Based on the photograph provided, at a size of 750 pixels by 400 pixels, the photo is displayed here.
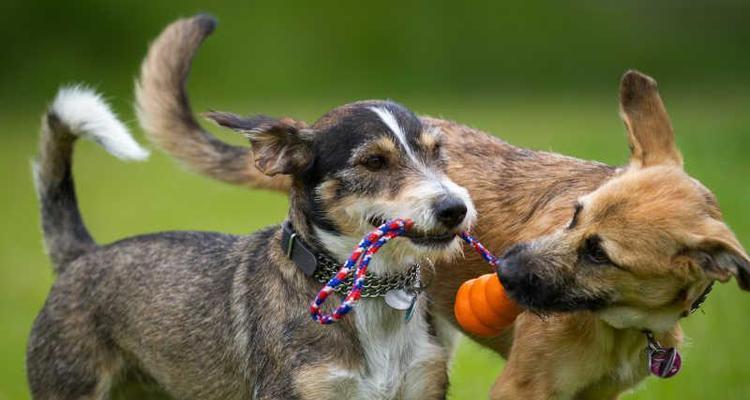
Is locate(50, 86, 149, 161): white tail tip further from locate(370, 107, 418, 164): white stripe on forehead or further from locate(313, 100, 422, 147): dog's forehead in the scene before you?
locate(370, 107, 418, 164): white stripe on forehead

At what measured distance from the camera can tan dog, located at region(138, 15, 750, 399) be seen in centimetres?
483

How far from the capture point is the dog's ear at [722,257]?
4.55m

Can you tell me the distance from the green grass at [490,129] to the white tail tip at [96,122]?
1748 millimetres

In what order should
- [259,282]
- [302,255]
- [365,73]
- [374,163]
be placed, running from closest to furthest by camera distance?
[374,163], [302,255], [259,282], [365,73]

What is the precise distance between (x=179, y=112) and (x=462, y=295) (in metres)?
2.58

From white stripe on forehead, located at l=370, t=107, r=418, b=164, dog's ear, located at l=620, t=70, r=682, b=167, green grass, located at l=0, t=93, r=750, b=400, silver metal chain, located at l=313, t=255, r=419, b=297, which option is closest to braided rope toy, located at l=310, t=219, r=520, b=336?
silver metal chain, located at l=313, t=255, r=419, b=297

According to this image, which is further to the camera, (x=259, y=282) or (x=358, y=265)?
(x=259, y=282)

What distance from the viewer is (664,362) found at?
17.0ft

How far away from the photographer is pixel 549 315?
514 centimetres

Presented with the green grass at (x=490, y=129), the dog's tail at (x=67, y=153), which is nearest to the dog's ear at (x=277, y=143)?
the dog's tail at (x=67, y=153)

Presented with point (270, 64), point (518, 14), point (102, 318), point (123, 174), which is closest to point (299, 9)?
point (270, 64)

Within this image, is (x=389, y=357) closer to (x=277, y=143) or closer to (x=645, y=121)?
(x=277, y=143)

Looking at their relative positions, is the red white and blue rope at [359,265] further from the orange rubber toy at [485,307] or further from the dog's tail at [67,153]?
the dog's tail at [67,153]

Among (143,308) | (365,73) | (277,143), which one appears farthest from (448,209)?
(365,73)
